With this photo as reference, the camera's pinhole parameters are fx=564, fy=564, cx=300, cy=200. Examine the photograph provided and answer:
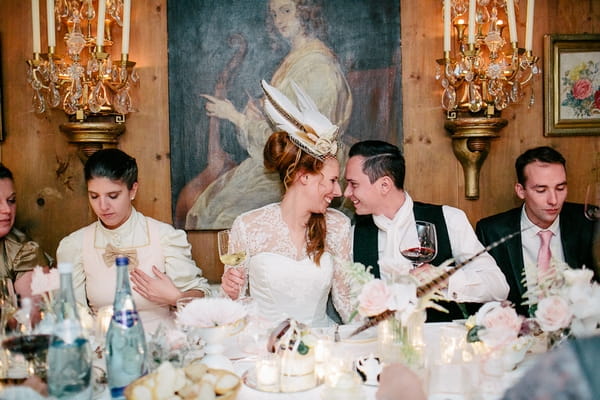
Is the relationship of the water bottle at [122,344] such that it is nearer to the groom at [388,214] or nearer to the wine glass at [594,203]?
the wine glass at [594,203]

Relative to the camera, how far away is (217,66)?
3.04 meters

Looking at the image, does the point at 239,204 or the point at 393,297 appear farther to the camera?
the point at 239,204

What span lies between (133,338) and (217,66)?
189 centimetres

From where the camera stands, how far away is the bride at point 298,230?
8.75 ft

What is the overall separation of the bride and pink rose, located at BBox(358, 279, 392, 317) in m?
1.12

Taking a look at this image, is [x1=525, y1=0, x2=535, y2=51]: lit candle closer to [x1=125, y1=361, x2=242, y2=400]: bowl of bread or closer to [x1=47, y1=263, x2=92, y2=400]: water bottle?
[x1=125, y1=361, x2=242, y2=400]: bowl of bread

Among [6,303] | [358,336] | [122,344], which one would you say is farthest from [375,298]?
[6,303]

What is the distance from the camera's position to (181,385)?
4.58 ft

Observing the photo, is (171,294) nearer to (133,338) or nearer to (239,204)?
(239,204)

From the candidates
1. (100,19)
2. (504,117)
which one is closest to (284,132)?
(100,19)

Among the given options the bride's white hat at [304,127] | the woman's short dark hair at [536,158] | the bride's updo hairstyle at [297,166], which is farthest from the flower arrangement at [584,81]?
the bride's updo hairstyle at [297,166]

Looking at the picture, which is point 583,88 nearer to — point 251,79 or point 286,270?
point 251,79

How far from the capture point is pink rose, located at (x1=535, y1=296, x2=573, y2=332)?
1591mm

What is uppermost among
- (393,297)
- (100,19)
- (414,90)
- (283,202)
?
(100,19)
